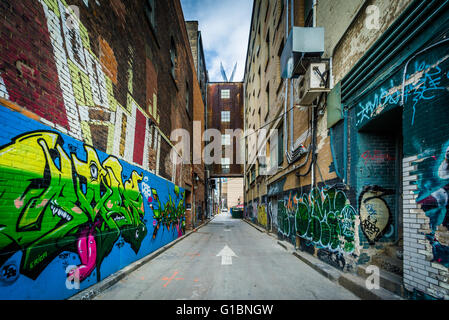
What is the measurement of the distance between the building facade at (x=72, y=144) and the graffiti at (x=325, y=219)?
17.2 feet

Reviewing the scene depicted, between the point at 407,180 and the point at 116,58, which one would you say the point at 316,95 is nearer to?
the point at 407,180

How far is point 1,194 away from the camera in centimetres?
273

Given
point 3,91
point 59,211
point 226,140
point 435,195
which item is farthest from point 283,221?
point 226,140

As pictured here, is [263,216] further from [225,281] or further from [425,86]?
[425,86]

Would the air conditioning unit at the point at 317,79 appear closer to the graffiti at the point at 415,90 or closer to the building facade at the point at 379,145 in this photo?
the building facade at the point at 379,145

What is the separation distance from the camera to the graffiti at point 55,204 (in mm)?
2848

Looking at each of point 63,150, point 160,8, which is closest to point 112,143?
point 63,150

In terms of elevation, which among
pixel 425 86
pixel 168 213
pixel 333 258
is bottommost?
pixel 333 258

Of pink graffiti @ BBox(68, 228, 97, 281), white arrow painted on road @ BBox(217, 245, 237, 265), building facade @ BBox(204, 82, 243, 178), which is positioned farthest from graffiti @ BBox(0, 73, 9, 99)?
building facade @ BBox(204, 82, 243, 178)

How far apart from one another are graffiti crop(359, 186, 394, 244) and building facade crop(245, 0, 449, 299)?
2 cm

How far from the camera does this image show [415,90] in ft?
11.4

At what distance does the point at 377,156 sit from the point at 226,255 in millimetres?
5341

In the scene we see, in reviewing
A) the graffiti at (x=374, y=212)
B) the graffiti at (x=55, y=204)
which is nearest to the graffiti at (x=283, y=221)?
the graffiti at (x=374, y=212)

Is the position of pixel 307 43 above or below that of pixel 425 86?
above
